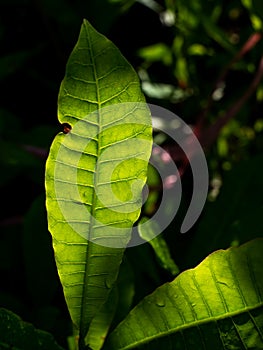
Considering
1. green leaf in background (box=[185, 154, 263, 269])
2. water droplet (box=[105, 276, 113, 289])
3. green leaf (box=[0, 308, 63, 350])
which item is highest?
green leaf in background (box=[185, 154, 263, 269])

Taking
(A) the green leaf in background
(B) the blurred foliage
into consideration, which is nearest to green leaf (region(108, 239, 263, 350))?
(A) the green leaf in background

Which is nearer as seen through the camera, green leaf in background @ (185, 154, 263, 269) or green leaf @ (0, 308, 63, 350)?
green leaf @ (0, 308, 63, 350)

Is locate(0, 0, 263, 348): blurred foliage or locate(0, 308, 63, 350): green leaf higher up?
locate(0, 0, 263, 348): blurred foliage

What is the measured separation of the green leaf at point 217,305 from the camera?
69cm

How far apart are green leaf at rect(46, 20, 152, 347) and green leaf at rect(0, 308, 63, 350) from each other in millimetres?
71

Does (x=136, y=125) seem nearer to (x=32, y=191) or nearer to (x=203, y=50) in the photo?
(x=32, y=191)

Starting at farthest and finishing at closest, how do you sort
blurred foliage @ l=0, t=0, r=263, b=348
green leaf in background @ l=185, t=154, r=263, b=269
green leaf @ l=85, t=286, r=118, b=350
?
blurred foliage @ l=0, t=0, r=263, b=348, green leaf in background @ l=185, t=154, r=263, b=269, green leaf @ l=85, t=286, r=118, b=350

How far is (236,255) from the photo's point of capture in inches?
27.5

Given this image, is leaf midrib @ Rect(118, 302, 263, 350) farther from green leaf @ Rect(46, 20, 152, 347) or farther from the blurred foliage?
the blurred foliage

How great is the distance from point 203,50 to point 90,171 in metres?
0.96

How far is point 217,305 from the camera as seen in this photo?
0.70 metres

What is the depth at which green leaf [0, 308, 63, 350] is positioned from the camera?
0.71 meters

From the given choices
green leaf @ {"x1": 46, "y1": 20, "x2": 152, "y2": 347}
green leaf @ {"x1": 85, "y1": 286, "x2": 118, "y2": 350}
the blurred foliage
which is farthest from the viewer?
the blurred foliage

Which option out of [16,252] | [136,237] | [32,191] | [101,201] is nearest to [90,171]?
[101,201]
